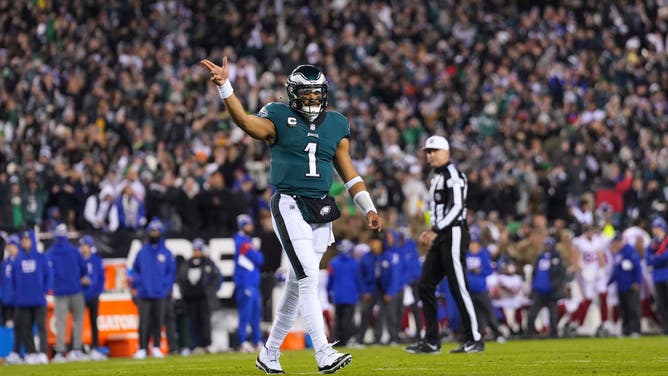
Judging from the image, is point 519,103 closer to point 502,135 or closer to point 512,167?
point 502,135

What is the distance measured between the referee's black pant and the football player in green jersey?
12.7ft

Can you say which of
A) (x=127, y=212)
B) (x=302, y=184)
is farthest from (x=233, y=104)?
(x=127, y=212)

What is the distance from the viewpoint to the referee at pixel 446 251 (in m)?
15.0

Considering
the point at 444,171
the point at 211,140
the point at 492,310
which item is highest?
the point at 211,140

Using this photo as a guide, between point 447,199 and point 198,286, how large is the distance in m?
7.52

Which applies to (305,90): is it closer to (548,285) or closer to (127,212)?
(127,212)

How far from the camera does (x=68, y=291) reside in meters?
20.3

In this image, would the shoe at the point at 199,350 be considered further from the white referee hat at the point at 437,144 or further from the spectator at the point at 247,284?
the white referee hat at the point at 437,144

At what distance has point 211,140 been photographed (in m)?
27.6

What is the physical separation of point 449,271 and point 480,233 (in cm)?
1030

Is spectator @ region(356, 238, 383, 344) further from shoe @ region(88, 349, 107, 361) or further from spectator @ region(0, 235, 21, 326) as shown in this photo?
spectator @ region(0, 235, 21, 326)

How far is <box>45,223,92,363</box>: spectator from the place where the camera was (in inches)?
797

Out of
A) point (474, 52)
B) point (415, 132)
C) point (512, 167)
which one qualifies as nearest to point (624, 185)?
point (512, 167)

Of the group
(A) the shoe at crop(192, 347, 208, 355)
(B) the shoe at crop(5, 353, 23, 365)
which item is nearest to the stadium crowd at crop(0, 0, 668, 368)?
(A) the shoe at crop(192, 347, 208, 355)
